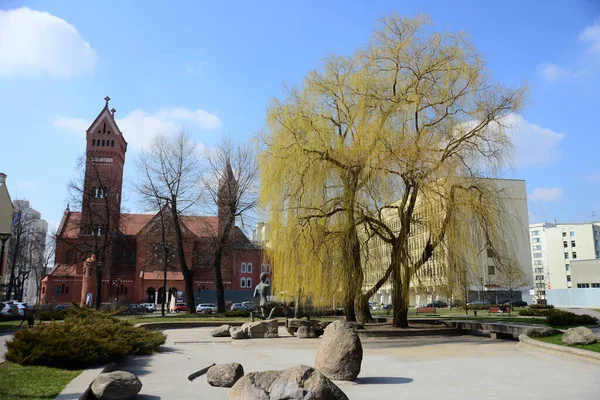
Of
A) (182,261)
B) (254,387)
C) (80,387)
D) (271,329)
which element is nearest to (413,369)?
(254,387)

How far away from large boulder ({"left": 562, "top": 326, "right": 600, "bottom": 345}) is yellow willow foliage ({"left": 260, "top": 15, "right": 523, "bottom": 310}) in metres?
4.98

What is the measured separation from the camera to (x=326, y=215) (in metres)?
18.6

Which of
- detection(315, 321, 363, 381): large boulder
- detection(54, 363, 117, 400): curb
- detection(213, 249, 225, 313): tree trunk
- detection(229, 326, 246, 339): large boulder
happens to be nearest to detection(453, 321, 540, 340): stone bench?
detection(229, 326, 246, 339): large boulder

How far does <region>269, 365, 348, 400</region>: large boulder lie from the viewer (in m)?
6.22

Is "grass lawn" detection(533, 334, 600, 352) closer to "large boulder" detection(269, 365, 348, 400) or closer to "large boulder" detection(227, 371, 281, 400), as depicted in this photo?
"large boulder" detection(269, 365, 348, 400)

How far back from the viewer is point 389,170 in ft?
58.8

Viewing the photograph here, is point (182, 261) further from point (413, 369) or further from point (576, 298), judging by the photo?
point (576, 298)

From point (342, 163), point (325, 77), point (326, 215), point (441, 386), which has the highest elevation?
point (325, 77)

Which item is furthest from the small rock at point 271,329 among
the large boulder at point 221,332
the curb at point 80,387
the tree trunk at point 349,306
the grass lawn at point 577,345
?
the curb at point 80,387

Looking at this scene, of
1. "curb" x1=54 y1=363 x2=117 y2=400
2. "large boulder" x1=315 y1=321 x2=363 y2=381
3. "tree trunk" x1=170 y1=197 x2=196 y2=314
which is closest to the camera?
"curb" x1=54 y1=363 x2=117 y2=400

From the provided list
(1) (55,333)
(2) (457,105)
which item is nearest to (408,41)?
(2) (457,105)

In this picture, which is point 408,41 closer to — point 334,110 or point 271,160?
point 334,110

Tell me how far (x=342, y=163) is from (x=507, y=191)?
660 cm

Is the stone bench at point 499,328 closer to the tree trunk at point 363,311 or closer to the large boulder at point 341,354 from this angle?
the tree trunk at point 363,311
